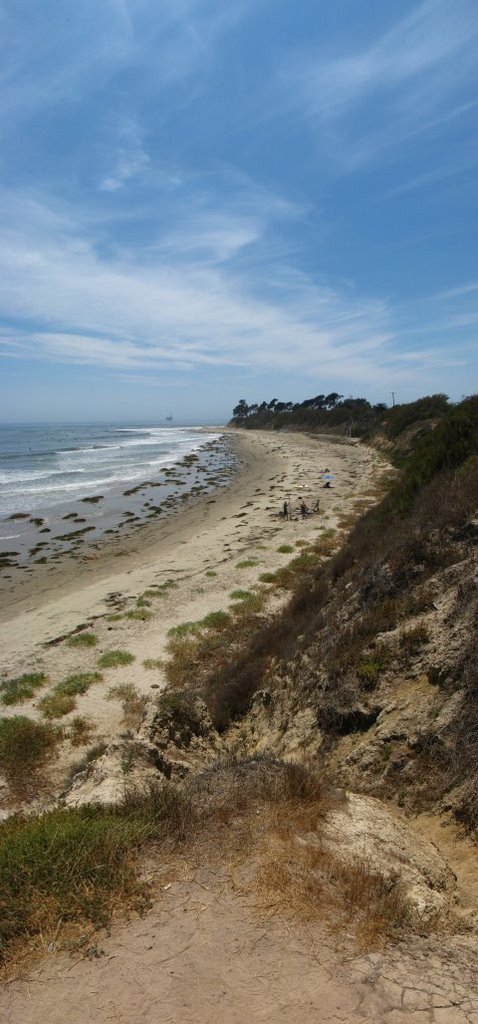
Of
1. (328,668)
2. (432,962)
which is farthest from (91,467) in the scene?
A: (432,962)

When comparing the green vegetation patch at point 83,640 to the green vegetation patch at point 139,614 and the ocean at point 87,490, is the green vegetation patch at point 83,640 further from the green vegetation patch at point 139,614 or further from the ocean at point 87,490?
the ocean at point 87,490

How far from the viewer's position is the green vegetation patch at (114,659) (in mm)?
12250

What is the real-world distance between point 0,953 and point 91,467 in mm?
58163

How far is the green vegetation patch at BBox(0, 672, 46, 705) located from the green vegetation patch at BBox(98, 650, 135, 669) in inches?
56.4

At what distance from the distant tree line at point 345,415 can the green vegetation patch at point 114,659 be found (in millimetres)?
47095

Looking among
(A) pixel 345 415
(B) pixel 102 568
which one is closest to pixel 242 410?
(A) pixel 345 415

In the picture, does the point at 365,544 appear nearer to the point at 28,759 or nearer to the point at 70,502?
the point at 28,759

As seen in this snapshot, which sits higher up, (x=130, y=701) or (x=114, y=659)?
(x=114, y=659)

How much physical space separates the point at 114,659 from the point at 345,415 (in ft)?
320

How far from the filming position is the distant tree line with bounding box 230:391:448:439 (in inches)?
2318

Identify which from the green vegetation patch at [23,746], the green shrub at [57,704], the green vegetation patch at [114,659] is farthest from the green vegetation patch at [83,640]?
the green vegetation patch at [23,746]

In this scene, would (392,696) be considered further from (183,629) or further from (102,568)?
(102,568)

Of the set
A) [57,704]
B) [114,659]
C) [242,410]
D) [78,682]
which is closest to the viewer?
[57,704]

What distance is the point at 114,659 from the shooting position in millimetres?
12438
